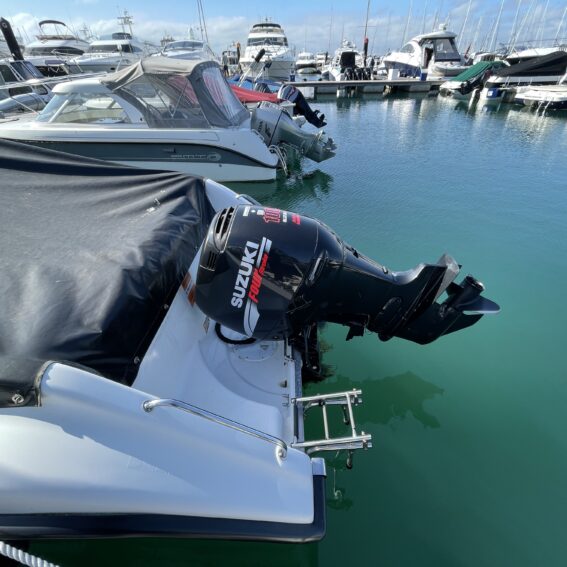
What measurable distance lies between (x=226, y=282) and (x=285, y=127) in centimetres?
577

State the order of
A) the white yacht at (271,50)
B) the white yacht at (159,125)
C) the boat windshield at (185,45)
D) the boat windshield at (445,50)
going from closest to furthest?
the white yacht at (159,125) < the boat windshield at (185,45) < the white yacht at (271,50) < the boat windshield at (445,50)

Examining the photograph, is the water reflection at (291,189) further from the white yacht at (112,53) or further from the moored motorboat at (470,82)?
the moored motorboat at (470,82)

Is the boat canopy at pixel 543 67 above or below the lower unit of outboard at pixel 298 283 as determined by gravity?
below

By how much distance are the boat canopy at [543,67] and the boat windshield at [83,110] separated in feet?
55.8

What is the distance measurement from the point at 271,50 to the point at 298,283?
25497 millimetres

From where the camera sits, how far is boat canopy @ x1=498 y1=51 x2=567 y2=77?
15750 millimetres

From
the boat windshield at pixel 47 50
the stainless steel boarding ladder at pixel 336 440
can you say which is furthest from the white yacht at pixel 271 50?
the stainless steel boarding ladder at pixel 336 440

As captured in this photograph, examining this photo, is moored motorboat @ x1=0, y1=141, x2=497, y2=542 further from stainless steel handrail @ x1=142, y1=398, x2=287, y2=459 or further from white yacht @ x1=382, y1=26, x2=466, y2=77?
white yacht @ x1=382, y1=26, x2=466, y2=77

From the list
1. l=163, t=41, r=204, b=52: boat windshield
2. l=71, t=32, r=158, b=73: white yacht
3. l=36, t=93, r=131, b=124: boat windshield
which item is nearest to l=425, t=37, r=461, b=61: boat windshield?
l=163, t=41, r=204, b=52: boat windshield

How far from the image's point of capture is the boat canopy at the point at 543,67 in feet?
51.7

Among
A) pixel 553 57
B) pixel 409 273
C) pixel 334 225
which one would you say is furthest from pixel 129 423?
pixel 553 57

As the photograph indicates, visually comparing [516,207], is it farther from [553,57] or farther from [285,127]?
[553,57]

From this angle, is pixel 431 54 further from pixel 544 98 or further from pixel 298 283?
pixel 298 283

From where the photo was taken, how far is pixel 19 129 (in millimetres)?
5656
